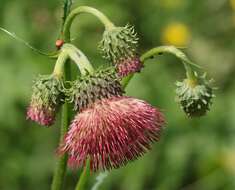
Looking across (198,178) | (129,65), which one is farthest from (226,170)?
(129,65)

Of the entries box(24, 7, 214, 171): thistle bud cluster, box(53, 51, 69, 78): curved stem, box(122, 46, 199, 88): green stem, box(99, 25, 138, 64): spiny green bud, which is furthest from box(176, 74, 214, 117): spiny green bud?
box(53, 51, 69, 78): curved stem

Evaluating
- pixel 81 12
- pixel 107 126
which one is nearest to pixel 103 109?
pixel 107 126

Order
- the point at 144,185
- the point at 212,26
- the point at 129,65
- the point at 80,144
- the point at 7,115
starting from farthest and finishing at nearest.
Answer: the point at 212,26
the point at 144,185
the point at 7,115
the point at 129,65
the point at 80,144

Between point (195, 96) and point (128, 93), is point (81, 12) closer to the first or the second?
point (195, 96)

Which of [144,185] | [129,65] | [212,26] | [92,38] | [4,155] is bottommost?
[129,65]

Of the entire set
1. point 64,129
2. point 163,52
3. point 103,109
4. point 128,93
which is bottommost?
point 103,109

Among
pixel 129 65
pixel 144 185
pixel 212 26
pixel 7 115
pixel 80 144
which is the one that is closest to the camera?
pixel 80 144

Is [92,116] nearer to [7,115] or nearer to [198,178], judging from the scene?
[7,115]
